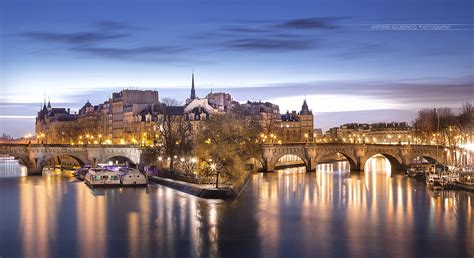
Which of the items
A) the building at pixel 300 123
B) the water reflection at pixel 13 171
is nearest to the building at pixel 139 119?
the building at pixel 300 123

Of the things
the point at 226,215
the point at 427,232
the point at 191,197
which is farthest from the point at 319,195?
the point at 427,232

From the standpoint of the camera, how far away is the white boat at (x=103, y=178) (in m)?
56.9

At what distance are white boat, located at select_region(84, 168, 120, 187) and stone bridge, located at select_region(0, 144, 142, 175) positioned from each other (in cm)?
1355

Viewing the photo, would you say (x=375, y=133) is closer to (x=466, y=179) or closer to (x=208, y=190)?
(x=466, y=179)

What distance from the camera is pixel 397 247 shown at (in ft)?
98.8

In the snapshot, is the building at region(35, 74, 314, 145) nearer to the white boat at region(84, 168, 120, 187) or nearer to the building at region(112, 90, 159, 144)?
the building at region(112, 90, 159, 144)

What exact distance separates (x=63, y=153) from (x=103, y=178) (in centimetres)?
1688

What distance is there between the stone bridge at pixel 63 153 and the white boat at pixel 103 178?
13.6 metres

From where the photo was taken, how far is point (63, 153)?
72688 millimetres

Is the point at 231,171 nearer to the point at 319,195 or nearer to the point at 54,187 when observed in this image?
the point at 319,195

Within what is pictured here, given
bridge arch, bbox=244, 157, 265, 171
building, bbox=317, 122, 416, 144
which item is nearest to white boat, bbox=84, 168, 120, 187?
bridge arch, bbox=244, 157, 265, 171

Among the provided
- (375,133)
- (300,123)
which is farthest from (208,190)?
(375,133)

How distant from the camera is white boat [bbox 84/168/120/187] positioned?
56906 mm

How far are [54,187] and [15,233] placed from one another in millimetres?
22689
